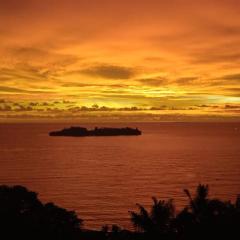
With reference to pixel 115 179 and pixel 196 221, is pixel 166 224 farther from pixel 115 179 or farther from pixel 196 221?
pixel 115 179

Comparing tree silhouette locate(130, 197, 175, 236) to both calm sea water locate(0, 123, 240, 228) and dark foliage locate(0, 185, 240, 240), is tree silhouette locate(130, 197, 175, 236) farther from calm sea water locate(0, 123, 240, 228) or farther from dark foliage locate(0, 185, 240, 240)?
calm sea water locate(0, 123, 240, 228)

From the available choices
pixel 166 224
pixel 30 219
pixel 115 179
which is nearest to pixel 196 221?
pixel 166 224

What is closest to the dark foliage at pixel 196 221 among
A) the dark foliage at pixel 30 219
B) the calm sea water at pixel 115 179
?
the dark foliage at pixel 30 219

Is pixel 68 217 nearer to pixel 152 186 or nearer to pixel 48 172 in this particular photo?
pixel 152 186

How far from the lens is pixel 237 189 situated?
7444 cm

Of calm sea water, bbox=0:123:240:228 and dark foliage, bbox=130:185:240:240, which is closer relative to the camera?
dark foliage, bbox=130:185:240:240

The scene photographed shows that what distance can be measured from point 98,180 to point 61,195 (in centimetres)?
1771

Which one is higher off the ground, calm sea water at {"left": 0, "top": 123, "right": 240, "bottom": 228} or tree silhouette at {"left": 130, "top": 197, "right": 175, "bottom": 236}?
tree silhouette at {"left": 130, "top": 197, "right": 175, "bottom": 236}

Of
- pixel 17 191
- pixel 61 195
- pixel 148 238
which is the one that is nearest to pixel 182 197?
pixel 61 195

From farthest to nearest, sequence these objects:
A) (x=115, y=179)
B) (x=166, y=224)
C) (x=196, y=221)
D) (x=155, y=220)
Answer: (x=115, y=179) → (x=166, y=224) → (x=155, y=220) → (x=196, y=221)

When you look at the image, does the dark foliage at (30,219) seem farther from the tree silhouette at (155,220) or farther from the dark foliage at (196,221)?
the dark foliage at (196,221)

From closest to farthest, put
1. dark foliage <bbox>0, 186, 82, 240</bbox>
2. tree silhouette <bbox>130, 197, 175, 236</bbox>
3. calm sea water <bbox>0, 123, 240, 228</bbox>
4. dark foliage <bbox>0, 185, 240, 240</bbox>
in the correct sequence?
dark foliage <bbox>0, 185, 240, 240</bbox> < dark foliage <bbox>0, 186, 82, 240</bbox> < tree silhouette <bbox>130, 197, 175, 236</bbox> < calm sea water <bbox>0, 123, 240, 228</bbox>

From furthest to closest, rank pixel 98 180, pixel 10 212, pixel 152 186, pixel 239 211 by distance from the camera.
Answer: pixel 98 180 < pixel 152 186 < pixel 10 212 < pixel 239 211

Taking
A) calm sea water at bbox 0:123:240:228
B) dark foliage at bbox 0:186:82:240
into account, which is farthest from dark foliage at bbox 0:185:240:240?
calm sea water at bbox 0:123:240:228
